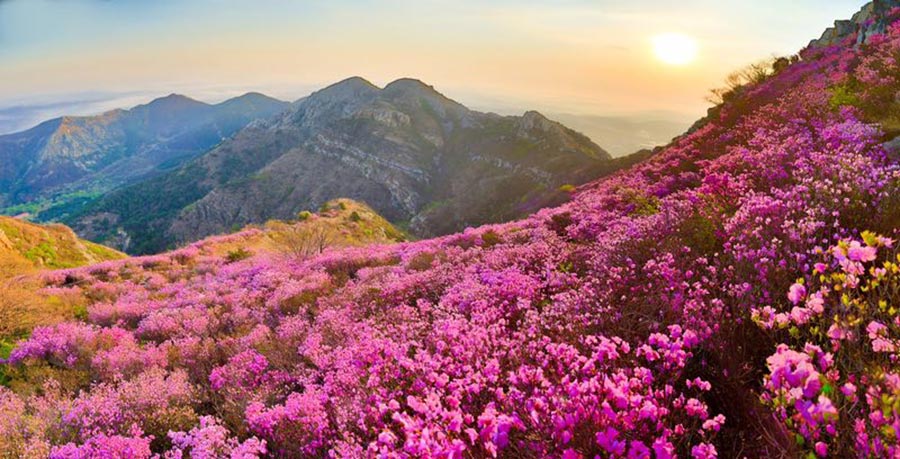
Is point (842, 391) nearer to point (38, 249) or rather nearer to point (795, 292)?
point (795, 292)

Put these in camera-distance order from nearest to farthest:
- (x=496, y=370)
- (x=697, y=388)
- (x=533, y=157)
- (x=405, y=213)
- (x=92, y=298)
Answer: (x=697, y=388) < (x=496, y=370) < (x=92, y=298) < (x=533, y=157) < (x=405, y=213)

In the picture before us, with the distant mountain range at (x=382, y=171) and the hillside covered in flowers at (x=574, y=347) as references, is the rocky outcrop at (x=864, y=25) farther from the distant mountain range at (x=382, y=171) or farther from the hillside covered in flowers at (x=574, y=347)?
the distant mountain range at (x=382, y=171)

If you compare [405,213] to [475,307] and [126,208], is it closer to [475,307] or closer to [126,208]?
[475,307]

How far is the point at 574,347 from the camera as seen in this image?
14.3 ft

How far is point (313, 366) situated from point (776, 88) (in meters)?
25.5

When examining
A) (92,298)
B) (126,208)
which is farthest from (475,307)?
(126,208)

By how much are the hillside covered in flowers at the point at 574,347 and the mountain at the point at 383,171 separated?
177 ft

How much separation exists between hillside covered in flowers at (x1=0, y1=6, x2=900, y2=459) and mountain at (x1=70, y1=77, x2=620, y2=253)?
2127 inches

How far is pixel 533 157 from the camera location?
89.6m

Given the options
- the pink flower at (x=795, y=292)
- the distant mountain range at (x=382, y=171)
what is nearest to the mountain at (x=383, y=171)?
the distant mountain range at (x=382, y=171)

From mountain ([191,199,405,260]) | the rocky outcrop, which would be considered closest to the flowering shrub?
mountain ([191,199,405,260])

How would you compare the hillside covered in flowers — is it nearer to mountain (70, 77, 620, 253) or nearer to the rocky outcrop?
the rocky outcrop

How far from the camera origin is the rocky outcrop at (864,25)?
819 inches

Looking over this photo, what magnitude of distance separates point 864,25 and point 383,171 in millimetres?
111833
